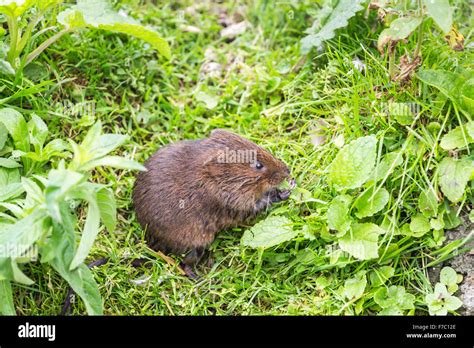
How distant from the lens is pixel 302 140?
5.72m

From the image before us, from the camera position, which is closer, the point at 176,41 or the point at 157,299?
the point at 157,299

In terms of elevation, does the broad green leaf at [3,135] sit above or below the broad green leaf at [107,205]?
above

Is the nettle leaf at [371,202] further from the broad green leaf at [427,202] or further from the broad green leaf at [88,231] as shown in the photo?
the broad green leaf at [88,231]

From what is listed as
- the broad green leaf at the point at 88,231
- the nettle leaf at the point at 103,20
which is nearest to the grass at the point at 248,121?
the nettle leaf at the point at 103,20

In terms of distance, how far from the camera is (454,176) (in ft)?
15.6

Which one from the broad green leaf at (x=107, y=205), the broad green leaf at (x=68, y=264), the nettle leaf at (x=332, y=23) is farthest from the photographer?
the nettle leaf at (x=332, y=23)

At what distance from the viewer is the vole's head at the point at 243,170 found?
5.21 m

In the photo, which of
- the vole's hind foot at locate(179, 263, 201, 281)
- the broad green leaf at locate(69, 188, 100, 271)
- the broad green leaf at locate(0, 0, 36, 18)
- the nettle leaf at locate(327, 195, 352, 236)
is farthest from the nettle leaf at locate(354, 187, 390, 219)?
the broad green leaf at locate(0, 0, 36, 18)

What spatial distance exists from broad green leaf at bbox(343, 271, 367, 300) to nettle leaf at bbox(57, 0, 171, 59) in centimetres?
254

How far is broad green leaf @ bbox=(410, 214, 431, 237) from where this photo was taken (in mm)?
4770

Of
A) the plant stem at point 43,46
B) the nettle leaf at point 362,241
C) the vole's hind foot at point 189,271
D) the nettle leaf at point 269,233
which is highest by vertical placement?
the plant stem at point 43,46

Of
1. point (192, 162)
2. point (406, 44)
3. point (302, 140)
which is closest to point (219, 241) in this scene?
point (192, 162)

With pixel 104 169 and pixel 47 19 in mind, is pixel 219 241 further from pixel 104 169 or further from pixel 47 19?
pixel 47 19

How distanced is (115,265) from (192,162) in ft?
3.34
